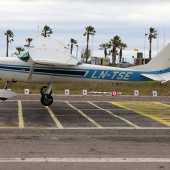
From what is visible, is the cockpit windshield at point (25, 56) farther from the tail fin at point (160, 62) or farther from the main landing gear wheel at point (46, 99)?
the tail fin at point (160, 62)

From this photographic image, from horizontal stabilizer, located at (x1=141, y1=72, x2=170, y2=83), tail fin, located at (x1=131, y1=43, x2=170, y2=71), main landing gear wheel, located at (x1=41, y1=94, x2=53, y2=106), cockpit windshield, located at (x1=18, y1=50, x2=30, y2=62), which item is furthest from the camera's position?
tail fin, located at (x1=131, y1=43, x2=170, y2=71)

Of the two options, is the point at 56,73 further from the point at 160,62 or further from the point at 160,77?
the point at 160,62

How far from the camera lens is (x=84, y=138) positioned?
38.5ft

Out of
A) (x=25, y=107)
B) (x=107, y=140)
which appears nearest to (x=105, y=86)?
(x=25, y=107)

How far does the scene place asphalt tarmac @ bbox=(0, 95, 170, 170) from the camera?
28.8ft

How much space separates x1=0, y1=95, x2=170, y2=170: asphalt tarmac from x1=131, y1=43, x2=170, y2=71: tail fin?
2.04m

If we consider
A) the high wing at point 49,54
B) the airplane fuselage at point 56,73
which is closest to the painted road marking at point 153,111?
the airplane fuselage at point 56,73

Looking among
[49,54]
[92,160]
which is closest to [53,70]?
[49,54]

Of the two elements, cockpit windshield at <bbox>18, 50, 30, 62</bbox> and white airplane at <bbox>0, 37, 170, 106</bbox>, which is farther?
cockpit windshield at <bbox>18, 50, 30, 62</bbox>

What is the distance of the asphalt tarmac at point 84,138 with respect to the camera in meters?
8.77

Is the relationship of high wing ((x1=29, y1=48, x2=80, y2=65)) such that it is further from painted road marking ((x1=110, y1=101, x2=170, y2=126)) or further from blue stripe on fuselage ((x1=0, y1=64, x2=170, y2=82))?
painted road marking ((x1=110, y1=101, x2=170, y2=126))

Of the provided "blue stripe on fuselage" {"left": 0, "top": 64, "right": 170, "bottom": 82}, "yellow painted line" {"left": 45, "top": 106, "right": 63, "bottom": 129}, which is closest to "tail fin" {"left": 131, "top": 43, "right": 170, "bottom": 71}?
"blue stripe on fuselage" {"left": 0, "top": 64, "right": 170, "bottom": 82}

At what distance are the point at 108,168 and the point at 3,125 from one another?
655 cm

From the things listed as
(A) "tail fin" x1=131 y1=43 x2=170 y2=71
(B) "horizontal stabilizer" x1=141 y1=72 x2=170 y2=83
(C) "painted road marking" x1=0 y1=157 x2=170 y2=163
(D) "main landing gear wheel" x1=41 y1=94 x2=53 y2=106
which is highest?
(A) "tail fin" x1=131 y1=43 x2=170 y2=71
